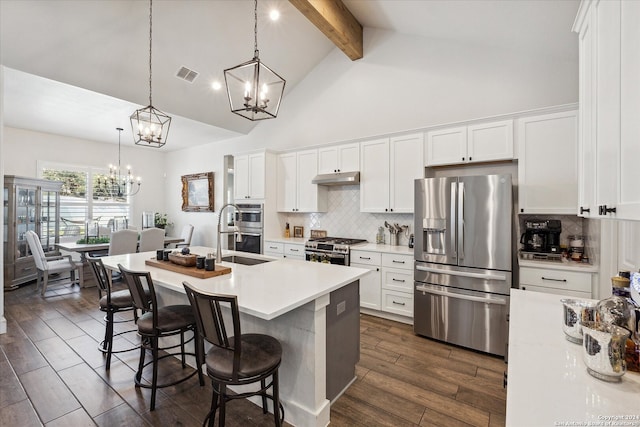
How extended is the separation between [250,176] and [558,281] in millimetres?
4386

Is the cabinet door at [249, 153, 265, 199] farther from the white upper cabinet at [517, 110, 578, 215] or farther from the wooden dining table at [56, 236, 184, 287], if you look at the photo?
the white upper cabinet at [517, 110, 578, 215]

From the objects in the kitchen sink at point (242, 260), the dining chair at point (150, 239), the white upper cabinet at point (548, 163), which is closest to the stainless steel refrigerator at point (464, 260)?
the white upper cabinet at point (548, 163)

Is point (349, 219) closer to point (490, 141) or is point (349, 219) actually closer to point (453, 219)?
point (453, 219)

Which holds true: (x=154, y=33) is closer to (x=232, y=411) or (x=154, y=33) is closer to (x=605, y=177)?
(x=232, y=411)

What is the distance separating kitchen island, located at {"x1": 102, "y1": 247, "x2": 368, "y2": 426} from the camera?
1789 millimetres

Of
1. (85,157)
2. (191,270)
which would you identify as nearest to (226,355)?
(191,270)

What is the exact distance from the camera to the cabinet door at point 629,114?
102cm

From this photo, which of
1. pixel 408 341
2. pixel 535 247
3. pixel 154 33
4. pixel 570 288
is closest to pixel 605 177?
pixel 570 288

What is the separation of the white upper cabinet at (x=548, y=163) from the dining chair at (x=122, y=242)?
559cm

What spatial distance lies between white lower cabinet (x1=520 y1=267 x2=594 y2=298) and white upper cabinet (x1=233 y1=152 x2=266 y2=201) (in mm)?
3766

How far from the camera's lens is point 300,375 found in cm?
192

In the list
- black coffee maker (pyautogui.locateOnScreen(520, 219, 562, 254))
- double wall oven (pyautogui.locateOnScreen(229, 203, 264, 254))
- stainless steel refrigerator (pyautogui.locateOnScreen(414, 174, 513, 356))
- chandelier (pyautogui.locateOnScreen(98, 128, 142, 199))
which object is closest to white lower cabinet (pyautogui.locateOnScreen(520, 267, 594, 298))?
stainless steel refrigerator (pyautogui.locateOnScreen(414, 174, 513, 356))

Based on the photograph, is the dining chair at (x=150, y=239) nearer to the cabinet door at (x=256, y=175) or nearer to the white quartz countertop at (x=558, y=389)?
the cabinet door at (x=256, y=175)

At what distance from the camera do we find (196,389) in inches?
90.5
